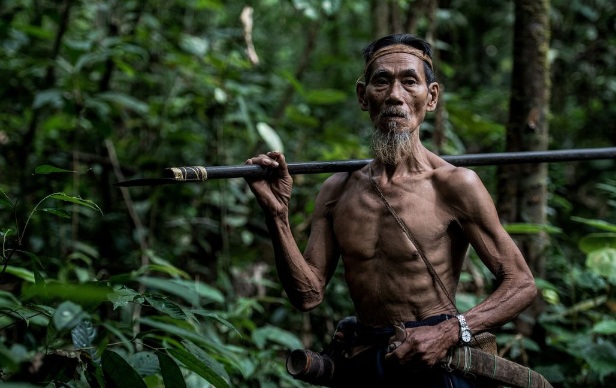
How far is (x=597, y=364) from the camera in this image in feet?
11.5

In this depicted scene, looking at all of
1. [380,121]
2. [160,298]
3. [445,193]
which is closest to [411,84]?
[380,121]

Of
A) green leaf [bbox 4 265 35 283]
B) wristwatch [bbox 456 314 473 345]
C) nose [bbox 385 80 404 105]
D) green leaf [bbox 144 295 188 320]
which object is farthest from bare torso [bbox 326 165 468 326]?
green leaf [bbox 4 265 35 283]

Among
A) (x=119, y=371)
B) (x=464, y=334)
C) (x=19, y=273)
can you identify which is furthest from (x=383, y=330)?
(x=19, y=273)

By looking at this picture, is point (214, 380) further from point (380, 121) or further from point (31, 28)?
point (31, 28)

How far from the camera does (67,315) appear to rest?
167 cm

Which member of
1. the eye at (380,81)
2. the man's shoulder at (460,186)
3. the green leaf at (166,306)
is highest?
the eye at (380,81)

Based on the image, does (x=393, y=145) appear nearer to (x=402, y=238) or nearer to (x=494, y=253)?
(x=402, y=238)

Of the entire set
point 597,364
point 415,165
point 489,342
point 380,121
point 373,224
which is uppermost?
point 380,121

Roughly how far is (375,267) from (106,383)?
985mm

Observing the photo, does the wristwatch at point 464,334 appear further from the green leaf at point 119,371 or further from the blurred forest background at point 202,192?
the green leaf at point 119,371

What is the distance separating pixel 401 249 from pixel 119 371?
1014 mm

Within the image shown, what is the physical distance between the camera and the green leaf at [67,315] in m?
1.63

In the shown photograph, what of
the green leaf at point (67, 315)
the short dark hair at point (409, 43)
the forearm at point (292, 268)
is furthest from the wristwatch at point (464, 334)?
the green leaf at point (67, 315)

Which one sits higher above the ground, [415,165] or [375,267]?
[415,165]
